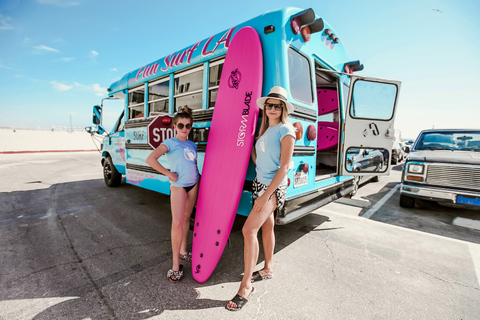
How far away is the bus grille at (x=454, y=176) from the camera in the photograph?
4133mm

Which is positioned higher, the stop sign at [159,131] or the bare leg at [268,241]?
the stop sign at [159,131]

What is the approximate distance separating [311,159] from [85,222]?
3671 millimetres

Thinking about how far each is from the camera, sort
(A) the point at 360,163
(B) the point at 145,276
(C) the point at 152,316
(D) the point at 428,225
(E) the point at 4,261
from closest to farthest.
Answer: (C) the point at 152,316 < (B) the point at 145,276 < (E) the point at 4,261 < (D) the point at 428,225 < (A) the point at 360,163

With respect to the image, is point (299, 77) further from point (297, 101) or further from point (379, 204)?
point (379, 204)

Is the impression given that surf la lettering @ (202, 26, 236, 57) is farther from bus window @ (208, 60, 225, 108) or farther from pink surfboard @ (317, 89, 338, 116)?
pink surfboard @ (317, 89, 338, 116)

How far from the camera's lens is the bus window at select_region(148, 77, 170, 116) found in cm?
398

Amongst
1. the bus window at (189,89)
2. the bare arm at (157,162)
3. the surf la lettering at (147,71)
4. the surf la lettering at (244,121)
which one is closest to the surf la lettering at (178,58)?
the bus window at (189,89)

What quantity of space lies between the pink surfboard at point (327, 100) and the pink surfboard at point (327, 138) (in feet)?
1.26

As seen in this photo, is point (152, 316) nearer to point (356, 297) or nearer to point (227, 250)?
point (227, 250)

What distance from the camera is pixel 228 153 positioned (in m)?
2.62

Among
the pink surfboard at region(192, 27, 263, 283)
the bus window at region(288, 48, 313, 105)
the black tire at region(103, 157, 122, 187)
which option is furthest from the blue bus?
the black tire at region(103, 157, 122, 187)

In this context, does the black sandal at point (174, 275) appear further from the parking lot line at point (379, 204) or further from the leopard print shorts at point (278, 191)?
the parking lot line at point (379, 204)

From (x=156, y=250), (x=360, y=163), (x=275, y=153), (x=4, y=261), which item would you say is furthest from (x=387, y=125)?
(x=4, y=261)

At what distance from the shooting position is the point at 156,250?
2.95 meters
